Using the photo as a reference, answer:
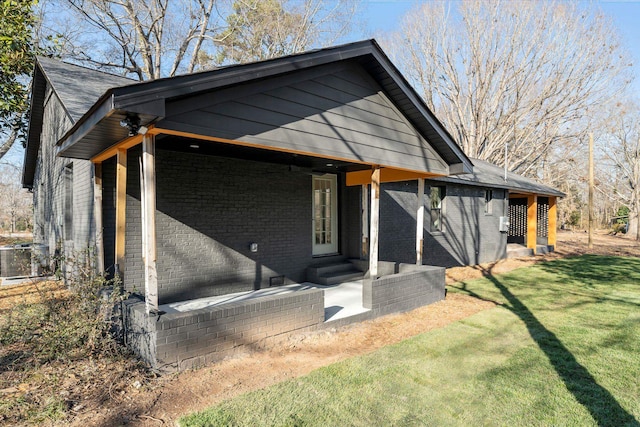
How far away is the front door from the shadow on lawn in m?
4.31

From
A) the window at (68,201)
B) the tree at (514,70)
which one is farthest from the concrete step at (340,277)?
the tree at (514,70)

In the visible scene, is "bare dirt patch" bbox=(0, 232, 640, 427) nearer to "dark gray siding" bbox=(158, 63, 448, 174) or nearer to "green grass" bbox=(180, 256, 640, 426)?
"green grass" bbox=(180, 256, 640, 426)

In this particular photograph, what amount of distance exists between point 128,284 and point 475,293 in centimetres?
695

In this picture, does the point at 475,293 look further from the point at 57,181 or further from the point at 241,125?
the point at 57,181

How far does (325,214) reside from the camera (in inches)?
347

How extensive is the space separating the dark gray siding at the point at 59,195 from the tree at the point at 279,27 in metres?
10.6

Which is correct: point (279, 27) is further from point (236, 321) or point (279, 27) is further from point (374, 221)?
point (236, 321)

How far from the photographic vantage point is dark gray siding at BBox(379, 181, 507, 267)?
9773 millimetres

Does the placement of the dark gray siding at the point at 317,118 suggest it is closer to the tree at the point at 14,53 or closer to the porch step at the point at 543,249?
the tree at the point at 14,53

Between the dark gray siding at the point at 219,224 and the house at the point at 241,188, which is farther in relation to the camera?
the dark gray siding at the point at 219,224

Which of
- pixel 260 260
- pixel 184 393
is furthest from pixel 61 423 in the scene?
pixel 260 260

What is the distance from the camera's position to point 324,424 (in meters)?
3.04

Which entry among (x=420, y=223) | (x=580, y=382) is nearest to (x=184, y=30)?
(x=420, y=223)

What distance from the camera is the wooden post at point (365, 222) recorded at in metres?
8.48
